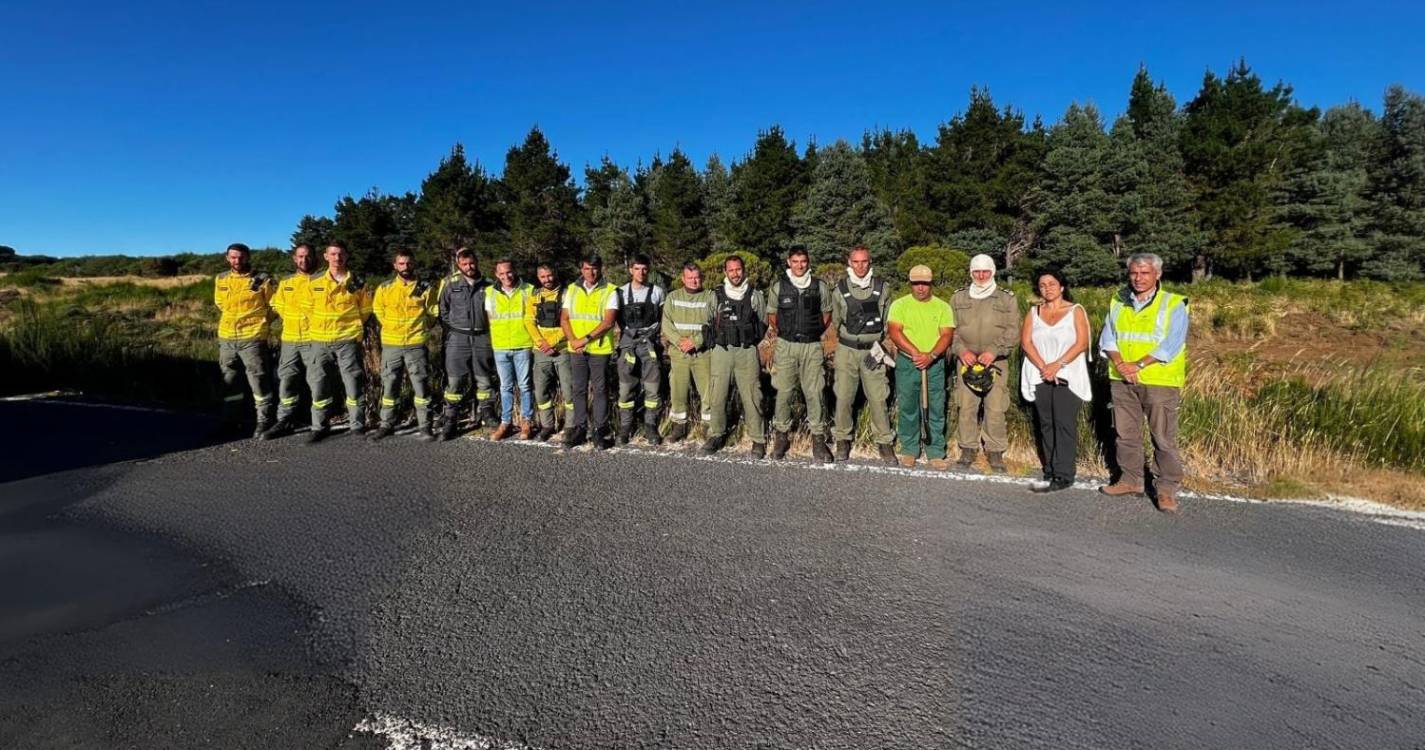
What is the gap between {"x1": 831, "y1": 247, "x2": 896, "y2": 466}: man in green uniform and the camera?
261 inches

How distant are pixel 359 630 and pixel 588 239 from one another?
164ft

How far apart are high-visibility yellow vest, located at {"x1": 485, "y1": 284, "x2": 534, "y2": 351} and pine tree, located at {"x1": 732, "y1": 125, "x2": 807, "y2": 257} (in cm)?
4014

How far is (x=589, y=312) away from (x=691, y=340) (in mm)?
1181

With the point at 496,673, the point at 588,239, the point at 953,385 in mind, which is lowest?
Result: the point at 496,673

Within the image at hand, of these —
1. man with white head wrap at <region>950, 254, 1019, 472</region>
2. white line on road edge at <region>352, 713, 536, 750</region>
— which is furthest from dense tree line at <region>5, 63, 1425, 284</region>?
white line on road edge at <region>352, 713, 536, 750</region>

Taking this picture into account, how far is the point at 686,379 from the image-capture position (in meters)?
7.46

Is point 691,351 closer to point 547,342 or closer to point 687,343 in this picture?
point 687,343

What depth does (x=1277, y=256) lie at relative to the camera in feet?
121

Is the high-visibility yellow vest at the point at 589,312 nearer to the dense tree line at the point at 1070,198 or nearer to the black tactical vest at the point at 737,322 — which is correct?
the black tactical vest at the point at 737,322

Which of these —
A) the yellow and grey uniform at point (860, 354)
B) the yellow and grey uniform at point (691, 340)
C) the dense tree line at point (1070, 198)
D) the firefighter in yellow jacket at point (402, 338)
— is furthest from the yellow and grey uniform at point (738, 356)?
the dense tree line at point (1070, 198)

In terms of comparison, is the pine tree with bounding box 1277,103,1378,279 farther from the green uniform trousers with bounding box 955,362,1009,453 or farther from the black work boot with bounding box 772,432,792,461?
the black work boot with bounding box 772,432,792,461

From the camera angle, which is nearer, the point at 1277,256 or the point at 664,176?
the point at 1277,256

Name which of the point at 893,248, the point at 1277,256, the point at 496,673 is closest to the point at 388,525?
the point at 496,673

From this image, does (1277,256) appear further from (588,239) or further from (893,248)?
(588,239)
